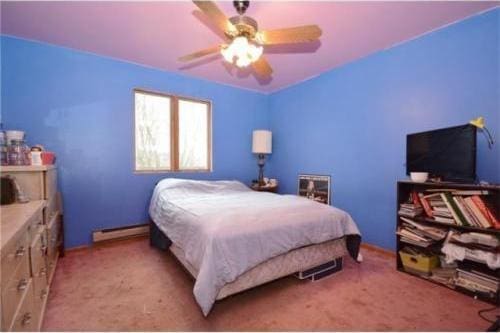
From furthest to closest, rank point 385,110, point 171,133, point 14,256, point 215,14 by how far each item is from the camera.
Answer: point 171,133
point 385,110
point 215,14
point 14,256

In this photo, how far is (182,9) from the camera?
201cm

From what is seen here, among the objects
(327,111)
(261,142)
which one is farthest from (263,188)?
(327,111)

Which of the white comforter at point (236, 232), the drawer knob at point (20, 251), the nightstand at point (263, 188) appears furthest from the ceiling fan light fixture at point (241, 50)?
the nightstand at point (263, 188)

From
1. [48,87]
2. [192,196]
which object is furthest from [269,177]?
[48,87]

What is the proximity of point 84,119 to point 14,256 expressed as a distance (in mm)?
2332

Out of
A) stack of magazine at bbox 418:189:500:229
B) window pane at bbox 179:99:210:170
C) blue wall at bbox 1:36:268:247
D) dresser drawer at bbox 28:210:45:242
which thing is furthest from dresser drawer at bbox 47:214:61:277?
stack of magazine at bbox 418:189:500:229

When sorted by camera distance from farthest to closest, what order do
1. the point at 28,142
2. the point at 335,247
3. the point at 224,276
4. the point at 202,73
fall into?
the point at 202,73, the point at 28,142, the point at 335,247, the point at 224,276

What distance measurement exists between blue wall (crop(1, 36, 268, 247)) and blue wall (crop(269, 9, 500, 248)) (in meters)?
2.14

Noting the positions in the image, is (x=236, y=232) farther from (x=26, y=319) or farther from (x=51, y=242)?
(x=51, y=242)

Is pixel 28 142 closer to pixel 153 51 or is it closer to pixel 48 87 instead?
pixel 48 87

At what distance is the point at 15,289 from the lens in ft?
3.20

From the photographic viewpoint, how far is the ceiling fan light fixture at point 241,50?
1.68 meters

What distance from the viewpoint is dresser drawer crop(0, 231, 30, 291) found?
2.75ft

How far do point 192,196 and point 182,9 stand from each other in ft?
6.36
